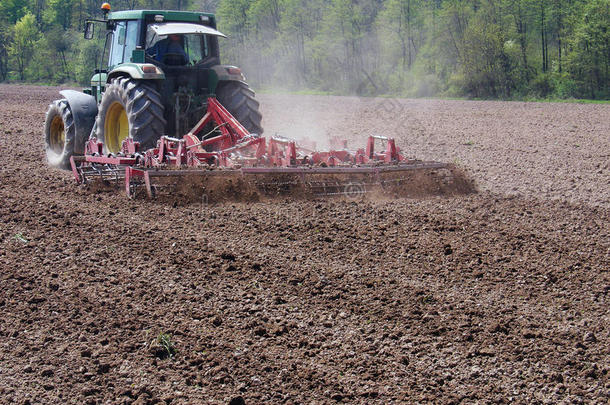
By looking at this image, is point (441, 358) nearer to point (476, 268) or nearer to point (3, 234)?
point (476, 268)

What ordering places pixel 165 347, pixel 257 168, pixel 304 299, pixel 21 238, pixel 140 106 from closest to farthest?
pixel 165 347, pixel 304 299, pixel 21 238, pixel 257 168, pixel 140 106

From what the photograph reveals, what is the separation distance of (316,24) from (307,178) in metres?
34.6

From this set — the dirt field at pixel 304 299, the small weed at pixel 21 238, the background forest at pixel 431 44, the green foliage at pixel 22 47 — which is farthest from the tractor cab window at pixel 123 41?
the green foliage at pixel 22 47

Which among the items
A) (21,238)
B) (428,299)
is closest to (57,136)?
(21,238)

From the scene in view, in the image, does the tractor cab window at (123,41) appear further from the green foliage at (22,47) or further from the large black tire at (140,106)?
the green foliage at (22,47)

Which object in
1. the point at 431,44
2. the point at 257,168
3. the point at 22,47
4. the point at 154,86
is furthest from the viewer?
the point at 22,47

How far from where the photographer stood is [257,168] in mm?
6977

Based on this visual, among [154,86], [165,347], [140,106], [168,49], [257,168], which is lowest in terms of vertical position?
[165,347]

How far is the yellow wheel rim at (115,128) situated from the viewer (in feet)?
28.6

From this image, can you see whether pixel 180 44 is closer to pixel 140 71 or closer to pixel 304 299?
pixel 140 71

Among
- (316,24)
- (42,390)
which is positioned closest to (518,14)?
(316,24)

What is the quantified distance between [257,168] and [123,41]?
10.7 feet

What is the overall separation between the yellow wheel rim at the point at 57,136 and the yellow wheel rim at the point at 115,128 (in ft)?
5.26

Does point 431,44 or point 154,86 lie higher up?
point 431,44
